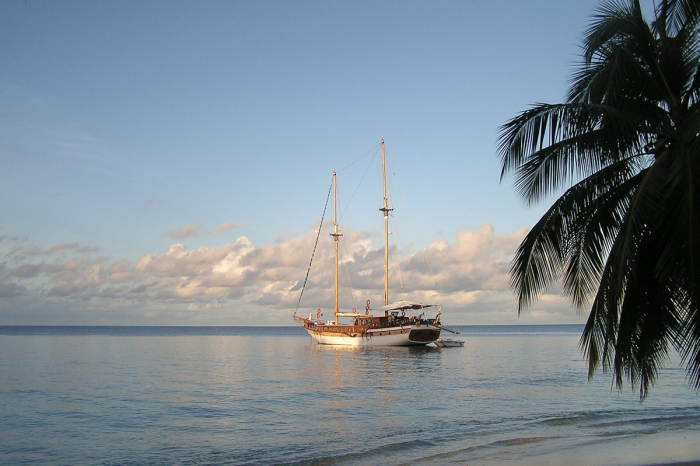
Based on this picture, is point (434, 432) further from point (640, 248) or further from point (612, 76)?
point (612, 76)

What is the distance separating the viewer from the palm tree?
318 inches

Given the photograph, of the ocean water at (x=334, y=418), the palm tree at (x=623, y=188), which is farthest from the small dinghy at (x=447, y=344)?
the palm tree at (x=623, y=188)

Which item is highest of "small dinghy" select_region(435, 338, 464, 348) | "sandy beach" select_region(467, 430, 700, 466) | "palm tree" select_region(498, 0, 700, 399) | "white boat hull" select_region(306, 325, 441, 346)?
"palm tree" select_region(498, 0, 700, 399)

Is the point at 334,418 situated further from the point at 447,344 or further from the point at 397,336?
the point at 447,344

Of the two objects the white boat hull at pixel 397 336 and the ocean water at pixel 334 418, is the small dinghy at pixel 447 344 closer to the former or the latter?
the white boat hull at pixel 397 336

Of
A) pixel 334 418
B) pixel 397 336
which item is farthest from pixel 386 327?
pixel 334 418

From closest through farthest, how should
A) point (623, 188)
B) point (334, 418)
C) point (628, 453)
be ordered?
point (623, 188) < point (628, 453) < point (334, 418)

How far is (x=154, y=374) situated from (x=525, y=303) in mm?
33982

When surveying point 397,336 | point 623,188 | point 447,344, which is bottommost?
point 447,344

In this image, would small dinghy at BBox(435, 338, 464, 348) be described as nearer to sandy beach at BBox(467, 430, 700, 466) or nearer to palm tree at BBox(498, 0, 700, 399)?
sandy beach at BBox(467, 430, 700, 466)

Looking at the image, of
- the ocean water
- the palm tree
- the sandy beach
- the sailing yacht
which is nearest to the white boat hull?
the sailing yacht

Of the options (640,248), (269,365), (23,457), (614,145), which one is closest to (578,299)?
(640,248)

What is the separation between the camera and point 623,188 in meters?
9.11

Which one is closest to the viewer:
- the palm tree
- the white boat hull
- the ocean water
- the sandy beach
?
the palm tree
